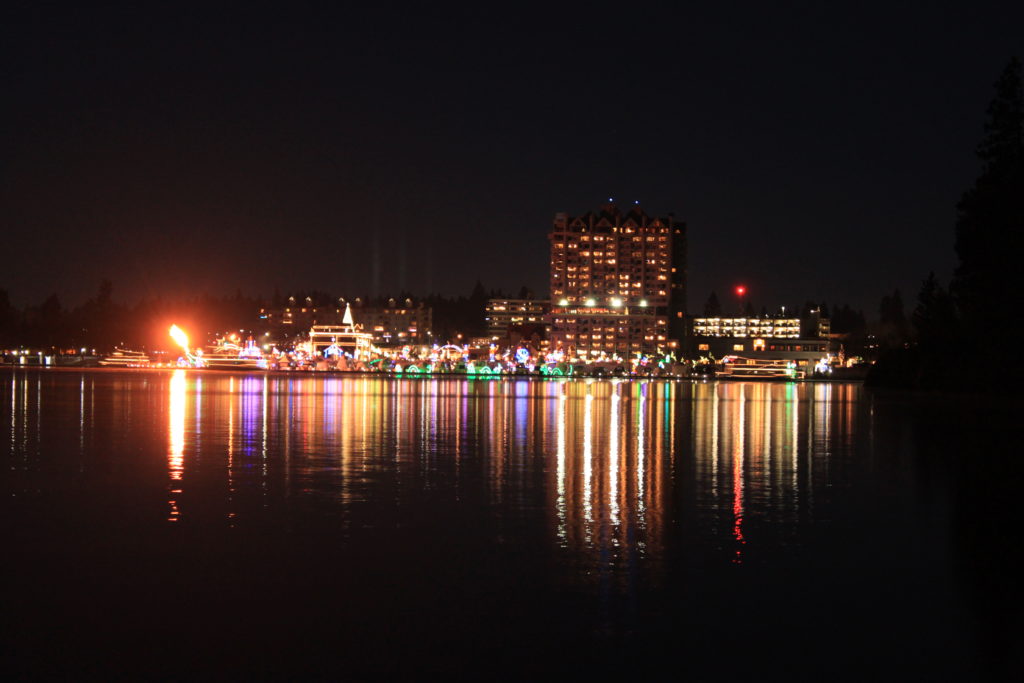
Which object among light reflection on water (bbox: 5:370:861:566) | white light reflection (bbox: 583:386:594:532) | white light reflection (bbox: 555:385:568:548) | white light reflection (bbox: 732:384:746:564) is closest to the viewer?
white light reflection (bbox: 732:384:746:564)

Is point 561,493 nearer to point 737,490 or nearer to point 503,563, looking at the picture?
point 737,490

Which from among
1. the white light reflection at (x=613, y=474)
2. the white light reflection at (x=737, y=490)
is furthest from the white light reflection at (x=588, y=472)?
the white light reflection at (x=737, y=490)

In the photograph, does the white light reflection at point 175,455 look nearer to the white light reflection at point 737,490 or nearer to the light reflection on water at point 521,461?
the light reflection on water at point 521,461

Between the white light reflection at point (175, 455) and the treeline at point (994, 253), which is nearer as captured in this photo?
the white light reflection at point (175, 455)

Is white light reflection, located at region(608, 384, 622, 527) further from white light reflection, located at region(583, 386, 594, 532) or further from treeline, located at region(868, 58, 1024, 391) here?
treeline, located at region(868, 58, 1024, 391)

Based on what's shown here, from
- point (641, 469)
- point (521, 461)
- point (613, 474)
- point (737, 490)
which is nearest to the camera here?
point (737, 490)

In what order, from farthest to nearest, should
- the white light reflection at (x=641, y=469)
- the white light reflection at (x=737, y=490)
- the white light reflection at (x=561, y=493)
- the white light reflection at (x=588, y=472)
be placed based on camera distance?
1. the white light reflection at (x=641, y=469)
2. the white light reflection at (x=588, y=472)
3. the white light reflection at (x=561, y=493)
4. the white light reflection at (x=737, y=490)

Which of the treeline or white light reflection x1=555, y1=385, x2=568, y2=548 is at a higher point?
the treeline

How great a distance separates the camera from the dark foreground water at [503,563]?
9.48 metres

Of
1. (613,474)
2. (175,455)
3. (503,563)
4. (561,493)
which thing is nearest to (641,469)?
(613,474)

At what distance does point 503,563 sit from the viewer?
13227 millimetres

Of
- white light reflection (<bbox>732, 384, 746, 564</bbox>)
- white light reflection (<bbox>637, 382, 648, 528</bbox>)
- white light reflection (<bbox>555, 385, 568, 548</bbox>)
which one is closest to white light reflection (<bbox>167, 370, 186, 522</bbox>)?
white light reflection (<bbox>555, 385, 568, 548</bbox>)

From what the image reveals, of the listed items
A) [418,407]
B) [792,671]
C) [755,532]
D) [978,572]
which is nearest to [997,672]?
[792,671]

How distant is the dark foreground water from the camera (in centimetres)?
948
